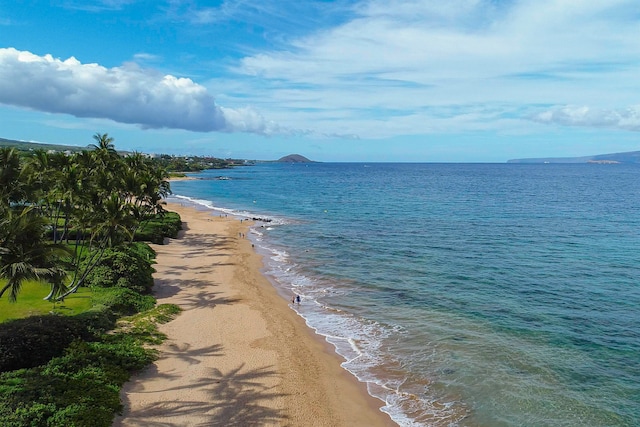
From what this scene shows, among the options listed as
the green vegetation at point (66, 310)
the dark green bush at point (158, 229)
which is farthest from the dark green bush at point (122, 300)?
the dark green bush at point (158, 229)

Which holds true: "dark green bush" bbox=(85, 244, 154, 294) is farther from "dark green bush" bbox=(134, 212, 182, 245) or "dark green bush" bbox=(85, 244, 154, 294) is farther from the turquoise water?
"dark green bush" bbox=(134, 212, 182, 245)

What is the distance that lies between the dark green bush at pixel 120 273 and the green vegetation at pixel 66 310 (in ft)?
0.25

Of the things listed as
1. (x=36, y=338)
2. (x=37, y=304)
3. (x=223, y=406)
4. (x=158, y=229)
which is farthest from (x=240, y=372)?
(x=158, y=229)

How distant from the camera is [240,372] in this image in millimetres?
20188

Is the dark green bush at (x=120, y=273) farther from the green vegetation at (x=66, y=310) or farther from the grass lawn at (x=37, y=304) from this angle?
the grass lawn at (x=37, y=304)

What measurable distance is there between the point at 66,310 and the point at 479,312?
2557 centimetres

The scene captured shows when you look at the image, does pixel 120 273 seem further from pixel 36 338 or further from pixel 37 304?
pixel 36 338

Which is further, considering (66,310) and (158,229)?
(158,229)

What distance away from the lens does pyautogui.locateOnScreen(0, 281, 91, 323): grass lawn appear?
2355 cm

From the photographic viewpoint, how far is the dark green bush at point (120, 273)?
29359 millimetres

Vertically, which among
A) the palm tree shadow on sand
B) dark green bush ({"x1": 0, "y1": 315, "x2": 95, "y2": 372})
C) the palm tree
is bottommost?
the palm tree shadow on sand

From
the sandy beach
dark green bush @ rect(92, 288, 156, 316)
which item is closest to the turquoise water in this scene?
the sandy beach

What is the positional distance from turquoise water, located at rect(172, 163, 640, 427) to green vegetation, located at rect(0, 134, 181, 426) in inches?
430

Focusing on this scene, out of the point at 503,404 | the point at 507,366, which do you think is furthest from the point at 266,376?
the point at 507,366
